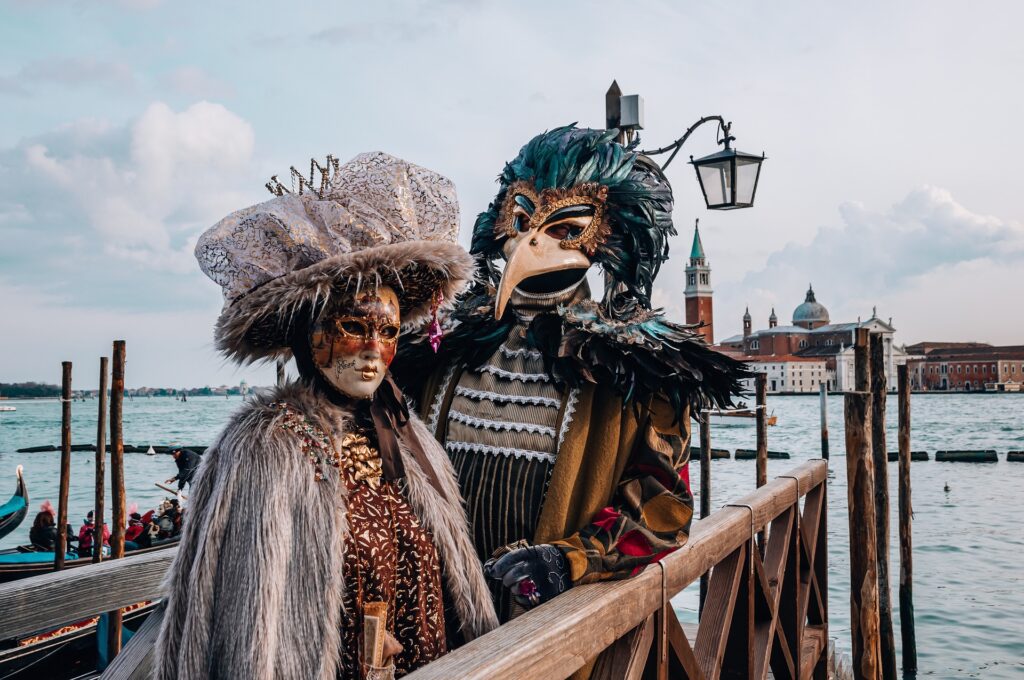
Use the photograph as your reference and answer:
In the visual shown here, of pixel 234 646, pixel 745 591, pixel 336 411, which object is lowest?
pixel 745 591

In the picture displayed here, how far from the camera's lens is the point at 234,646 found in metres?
1.44

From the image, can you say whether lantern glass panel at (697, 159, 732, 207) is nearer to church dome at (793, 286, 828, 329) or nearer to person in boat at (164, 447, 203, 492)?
person in boat at (164, 447, 203, 492)

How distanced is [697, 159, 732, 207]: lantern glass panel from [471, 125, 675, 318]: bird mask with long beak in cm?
362

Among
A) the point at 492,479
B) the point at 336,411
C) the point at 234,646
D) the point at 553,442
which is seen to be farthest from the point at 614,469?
the point at 234,646

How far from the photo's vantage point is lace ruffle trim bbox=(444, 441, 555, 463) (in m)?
2.14

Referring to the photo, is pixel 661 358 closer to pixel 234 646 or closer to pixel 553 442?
pixel 553 442

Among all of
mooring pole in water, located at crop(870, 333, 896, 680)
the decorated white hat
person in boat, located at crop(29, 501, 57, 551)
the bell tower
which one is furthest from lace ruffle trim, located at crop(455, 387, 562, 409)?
the bell tower

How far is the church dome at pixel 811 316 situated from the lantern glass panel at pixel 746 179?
101024 millimetres

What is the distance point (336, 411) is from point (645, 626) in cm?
87

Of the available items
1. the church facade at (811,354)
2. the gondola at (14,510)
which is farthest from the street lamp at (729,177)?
the church facade at (811,354)

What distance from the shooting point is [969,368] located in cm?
9538

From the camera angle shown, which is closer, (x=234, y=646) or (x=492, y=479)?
(x=234, y=646)

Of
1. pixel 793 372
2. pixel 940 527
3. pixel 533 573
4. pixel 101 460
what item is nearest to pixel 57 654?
pixel 101 460

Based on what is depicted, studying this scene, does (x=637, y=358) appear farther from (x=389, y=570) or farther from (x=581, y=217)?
(x=389, y=570)
